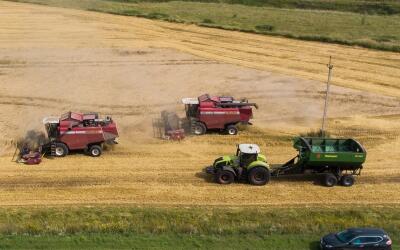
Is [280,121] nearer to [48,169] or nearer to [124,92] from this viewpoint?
[124,92]

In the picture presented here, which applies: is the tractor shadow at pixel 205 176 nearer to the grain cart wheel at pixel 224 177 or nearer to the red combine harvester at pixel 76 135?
the grain cart wheel at pixel 224 177

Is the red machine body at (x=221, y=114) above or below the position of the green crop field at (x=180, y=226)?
above

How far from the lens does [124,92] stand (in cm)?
3628

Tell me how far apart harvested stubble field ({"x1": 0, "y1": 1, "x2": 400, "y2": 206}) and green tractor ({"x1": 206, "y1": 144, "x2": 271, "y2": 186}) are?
1.35 feet

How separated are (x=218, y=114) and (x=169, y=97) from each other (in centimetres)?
584

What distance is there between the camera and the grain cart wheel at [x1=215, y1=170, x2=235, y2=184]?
83.1ft

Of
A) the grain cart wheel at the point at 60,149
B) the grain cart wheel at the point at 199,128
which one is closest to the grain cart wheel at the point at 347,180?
the grain cart wheel at the point at 199,128

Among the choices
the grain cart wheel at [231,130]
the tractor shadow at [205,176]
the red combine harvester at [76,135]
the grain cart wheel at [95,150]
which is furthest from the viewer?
the grain cart wheel at [231,130]

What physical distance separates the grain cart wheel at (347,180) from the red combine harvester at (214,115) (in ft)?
23.8

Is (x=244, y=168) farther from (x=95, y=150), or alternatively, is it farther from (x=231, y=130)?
(x=95, y=150)

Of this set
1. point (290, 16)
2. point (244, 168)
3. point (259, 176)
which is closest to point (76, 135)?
point (244, 168)

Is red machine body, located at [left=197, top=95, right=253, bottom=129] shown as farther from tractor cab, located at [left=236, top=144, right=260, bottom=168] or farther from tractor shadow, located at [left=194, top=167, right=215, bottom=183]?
tractor cab, located at [left=236, top=144, right=260, bottom=168]

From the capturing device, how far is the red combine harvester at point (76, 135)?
28.1 metres

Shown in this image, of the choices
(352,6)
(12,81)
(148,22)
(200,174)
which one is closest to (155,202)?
(200,174)
